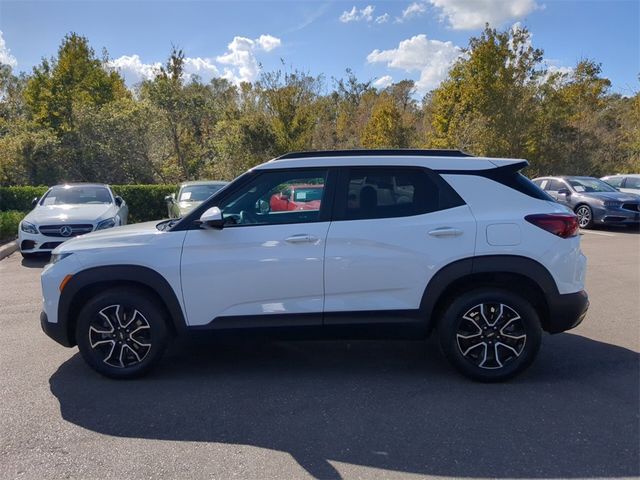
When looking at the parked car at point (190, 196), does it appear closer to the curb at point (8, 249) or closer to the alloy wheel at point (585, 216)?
the curb at point (8, 249)

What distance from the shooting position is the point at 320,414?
3.56 meters

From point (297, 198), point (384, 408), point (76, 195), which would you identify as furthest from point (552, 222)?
point (76, 195)

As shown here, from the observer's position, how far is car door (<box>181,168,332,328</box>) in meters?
3.91

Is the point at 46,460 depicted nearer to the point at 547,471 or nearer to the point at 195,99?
the point at 547,471

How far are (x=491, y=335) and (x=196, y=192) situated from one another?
30.3 feet

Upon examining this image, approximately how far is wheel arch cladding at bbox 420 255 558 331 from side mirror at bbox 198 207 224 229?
67.7 inches

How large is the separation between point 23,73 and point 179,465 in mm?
44904

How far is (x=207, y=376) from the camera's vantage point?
4.23 meters

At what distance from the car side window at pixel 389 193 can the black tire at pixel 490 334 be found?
2.76ft

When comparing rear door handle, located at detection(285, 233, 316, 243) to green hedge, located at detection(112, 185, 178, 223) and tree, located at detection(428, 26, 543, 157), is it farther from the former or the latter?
tree, located at detection(428, 26, 543, 157)

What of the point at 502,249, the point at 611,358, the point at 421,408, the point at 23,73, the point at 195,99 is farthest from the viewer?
the point at 23,73

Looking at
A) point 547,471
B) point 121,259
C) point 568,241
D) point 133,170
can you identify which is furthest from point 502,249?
point 133,170

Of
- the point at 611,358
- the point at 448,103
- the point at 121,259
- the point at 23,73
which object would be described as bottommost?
the point at 611,358

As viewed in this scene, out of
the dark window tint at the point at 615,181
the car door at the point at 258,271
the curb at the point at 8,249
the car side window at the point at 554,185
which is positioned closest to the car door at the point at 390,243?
the car door at the point at 258,271
